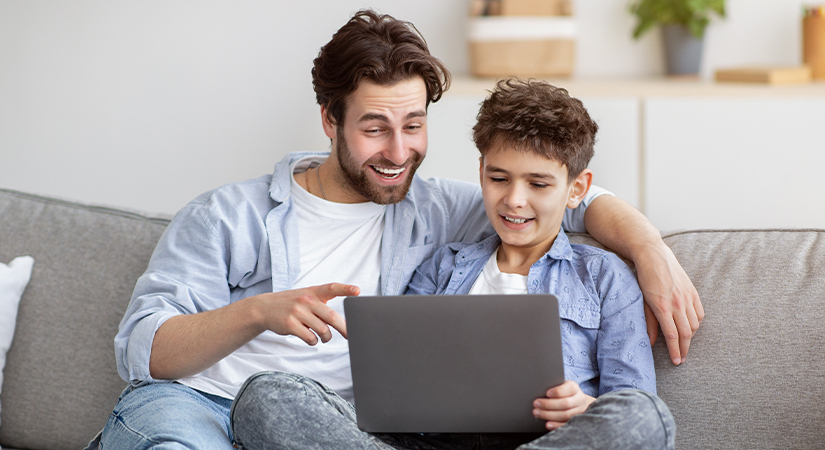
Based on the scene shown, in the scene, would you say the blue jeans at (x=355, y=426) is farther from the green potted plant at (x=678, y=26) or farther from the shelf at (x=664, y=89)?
the green potted plant at (x=678, y=26)

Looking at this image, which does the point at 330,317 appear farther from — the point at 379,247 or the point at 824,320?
the point at 824,320

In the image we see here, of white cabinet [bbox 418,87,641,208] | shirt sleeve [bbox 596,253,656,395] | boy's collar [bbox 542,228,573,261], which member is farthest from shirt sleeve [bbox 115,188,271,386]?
white cabinet [bbox 418,87,641,208]

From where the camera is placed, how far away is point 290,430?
1.10 m

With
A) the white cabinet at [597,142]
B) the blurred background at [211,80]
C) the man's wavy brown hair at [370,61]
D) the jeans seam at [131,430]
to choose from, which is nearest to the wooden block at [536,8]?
the blurred background at [211,80]

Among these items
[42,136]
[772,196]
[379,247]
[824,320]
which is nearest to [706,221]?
[772,196]

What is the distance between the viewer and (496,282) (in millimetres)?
1429

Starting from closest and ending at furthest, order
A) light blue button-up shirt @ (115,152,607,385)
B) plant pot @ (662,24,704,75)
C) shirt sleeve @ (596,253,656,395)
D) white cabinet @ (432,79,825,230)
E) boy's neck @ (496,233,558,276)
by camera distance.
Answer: shirt sleeve @ (596,253,656,395), light blue button-up shirt @ (115,152,607,385), boy's neck @ (496,233,558,276), white cabinet @ (432,79,825,230), plant pot @ (662,24,704,75)

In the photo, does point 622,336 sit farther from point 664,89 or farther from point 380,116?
point 664,89

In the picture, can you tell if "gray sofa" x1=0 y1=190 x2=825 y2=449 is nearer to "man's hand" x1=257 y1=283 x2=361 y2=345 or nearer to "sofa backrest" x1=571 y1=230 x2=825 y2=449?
"sofa backrest" x1=571 y1=230 x2=825 y2=449

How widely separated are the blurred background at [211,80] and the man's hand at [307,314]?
1300 mm

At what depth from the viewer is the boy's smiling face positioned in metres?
1.36

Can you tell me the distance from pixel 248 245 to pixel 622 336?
731mm

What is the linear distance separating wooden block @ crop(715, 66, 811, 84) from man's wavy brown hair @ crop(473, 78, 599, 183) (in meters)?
1.17

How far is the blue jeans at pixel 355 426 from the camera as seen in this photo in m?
1.00
